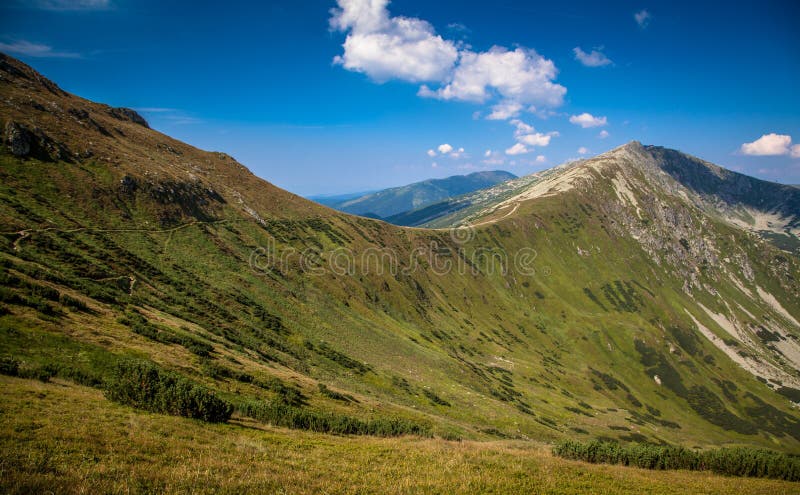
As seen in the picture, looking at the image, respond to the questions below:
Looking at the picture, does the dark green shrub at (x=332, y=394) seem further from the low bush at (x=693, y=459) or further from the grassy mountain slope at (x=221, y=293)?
the low bush at (x=693, y=459)

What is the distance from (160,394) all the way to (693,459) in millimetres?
42823

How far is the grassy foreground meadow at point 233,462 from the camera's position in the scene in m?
12.9

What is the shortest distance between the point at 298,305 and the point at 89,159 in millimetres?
57751

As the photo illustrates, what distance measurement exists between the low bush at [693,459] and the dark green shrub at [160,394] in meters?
28.1

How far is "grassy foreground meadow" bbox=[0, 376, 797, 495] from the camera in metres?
12.9

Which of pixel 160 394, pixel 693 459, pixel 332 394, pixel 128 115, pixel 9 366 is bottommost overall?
pixel 332 394

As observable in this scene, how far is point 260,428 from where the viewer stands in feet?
84.5

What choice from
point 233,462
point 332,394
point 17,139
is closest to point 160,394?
point 233,462

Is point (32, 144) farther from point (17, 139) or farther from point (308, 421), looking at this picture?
point (308, 421)

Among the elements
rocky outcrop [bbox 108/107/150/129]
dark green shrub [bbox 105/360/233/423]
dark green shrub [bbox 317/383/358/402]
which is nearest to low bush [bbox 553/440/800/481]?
dark green shrub [bbox 317/383/358/402]

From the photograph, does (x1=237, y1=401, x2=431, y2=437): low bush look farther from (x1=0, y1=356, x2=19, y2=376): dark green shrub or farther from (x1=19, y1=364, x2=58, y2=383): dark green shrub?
(x1=0, y1=356, x2=19, y2=376): dark green shrub

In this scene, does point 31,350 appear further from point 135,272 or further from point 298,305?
point 298,305

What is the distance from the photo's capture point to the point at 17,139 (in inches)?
2670

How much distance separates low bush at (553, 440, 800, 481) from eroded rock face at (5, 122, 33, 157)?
3980 inches
